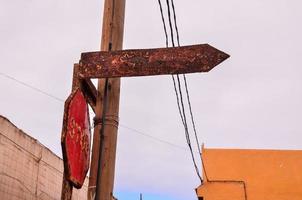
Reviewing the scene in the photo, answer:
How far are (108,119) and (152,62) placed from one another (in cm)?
71

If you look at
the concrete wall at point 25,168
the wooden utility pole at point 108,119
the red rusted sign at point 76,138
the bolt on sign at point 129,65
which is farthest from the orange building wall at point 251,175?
the red rusted sign at point 76,138

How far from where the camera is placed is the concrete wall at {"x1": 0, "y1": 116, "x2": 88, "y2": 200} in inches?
222

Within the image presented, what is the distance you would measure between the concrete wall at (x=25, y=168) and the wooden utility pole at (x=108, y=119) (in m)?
1.80

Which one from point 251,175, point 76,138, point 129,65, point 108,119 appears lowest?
point 76,138

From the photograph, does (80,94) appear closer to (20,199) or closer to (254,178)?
(20,199)

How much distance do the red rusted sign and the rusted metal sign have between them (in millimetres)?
386

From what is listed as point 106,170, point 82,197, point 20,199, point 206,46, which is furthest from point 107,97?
point 82,197

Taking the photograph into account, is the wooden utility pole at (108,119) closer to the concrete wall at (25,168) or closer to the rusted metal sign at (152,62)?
the rusted metal sign at (152,62)

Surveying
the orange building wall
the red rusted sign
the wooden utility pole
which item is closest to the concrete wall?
the wooden utility pole

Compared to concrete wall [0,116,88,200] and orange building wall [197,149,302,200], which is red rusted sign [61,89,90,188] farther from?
orange building wall [197,149,302,200]

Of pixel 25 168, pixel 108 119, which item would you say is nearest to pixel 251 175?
pixel 25 168

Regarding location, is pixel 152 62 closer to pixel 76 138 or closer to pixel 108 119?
pixel 108 119

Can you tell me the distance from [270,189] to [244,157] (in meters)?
1.35

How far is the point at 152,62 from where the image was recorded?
432 cm
